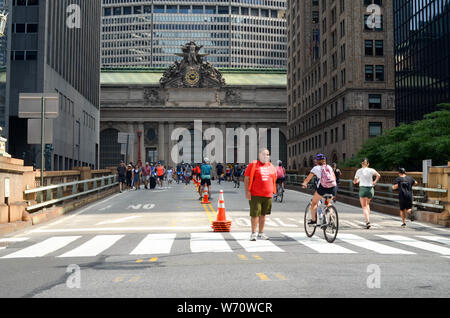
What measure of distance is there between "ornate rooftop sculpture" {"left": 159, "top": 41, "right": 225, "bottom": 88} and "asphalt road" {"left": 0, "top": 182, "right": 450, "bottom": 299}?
90561mm

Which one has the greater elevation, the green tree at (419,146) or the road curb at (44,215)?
the green tree at (419,146)

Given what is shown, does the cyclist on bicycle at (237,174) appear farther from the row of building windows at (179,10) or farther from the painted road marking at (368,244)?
the row of building windows at (179,10)

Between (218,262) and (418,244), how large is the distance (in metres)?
5.36

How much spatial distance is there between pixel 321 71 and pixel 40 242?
66106 mm

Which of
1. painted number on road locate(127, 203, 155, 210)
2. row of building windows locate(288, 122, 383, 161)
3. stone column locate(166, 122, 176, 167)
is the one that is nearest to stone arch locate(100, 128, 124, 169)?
stone column locate(166, 122, 176, 167)

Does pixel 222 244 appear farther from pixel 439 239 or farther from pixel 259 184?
pixel 439 239

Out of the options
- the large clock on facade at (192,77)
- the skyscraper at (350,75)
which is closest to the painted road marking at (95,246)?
the skyscraper at (350,75)

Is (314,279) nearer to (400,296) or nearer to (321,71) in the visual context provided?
(400,296)

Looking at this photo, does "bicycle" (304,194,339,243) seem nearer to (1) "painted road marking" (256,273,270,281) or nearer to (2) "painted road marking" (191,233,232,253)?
(2) "painted road marking" (191,233,232,253)

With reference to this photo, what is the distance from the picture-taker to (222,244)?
481 inches

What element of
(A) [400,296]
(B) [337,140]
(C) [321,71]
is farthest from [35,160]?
(A) [400,296]

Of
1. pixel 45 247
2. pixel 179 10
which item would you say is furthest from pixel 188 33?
pixel 45 247

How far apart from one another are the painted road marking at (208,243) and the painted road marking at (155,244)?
1.64ft

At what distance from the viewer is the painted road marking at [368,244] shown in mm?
11219
